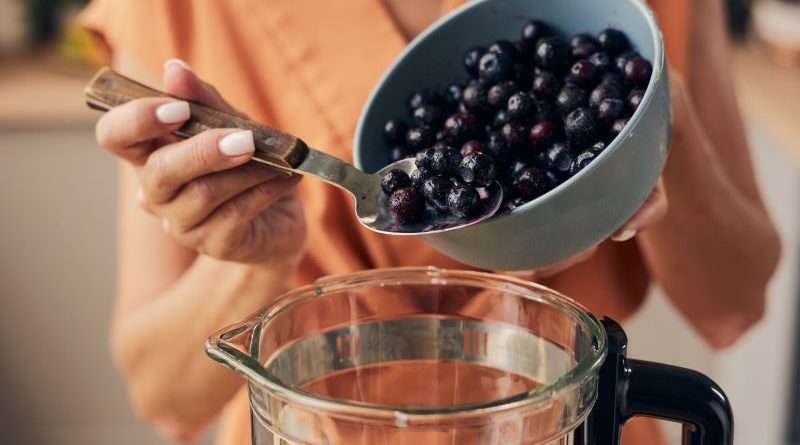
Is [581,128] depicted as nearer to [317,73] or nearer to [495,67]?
[495,67]

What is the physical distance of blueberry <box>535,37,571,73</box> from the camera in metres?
0.58

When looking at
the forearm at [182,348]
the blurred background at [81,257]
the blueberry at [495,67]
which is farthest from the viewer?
the blurred background at [81,257]

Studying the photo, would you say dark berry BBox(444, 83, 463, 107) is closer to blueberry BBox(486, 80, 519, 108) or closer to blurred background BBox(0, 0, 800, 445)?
blueberry BBox(486, 80, 519, 108)

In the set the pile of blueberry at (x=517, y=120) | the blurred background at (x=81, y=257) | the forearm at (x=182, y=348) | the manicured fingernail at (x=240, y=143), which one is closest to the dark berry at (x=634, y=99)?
the pile of blueberry at (x=517, y=120)

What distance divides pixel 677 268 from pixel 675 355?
3.25 ft

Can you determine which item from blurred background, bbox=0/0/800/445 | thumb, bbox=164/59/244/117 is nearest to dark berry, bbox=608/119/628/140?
thumb, bbox=164/59/244/117

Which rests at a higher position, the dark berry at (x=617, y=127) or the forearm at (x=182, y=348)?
the dark berry at (x=617, y=127)

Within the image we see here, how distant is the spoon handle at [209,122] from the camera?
504 millimetres

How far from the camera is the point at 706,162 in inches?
29.0

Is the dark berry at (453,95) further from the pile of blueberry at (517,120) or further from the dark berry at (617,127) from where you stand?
the dark berry at (617,127)

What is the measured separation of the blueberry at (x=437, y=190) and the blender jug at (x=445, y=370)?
55 mm

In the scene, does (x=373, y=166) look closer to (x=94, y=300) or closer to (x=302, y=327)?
(x=302, y=327)

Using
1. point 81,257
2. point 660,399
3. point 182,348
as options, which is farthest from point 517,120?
point 81,257

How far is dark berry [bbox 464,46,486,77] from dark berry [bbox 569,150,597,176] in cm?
12
